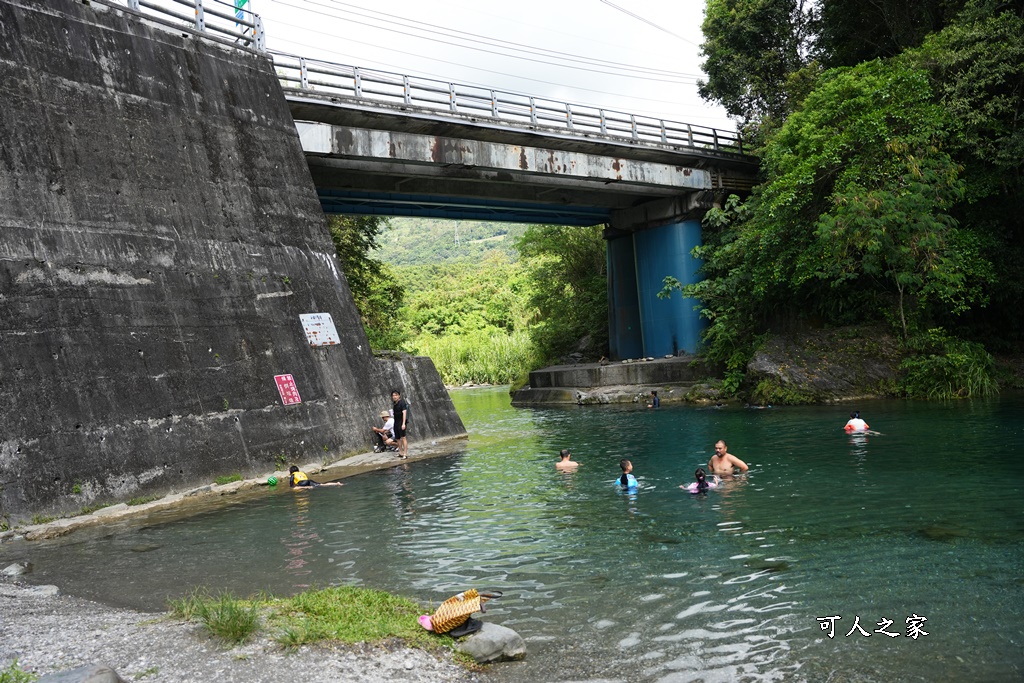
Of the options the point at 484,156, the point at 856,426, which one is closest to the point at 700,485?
the point at 856,426

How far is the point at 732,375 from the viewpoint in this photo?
30.7m

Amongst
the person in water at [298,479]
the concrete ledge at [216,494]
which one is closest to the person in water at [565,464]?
the concrete ledge at [216,494]

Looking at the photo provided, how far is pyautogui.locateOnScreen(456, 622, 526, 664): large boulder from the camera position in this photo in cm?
633

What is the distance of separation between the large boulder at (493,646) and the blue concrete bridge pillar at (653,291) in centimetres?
3071

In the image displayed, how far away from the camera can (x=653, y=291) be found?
123 feet

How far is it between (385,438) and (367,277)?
20.7 metres

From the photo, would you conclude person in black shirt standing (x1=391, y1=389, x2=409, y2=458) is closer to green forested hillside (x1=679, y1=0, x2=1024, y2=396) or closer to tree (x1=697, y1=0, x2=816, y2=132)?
green forested hillside (x1=679, y1=0, x2=1024, y2=396)

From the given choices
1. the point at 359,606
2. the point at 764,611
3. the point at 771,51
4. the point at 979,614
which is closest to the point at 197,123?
the point at 359,606

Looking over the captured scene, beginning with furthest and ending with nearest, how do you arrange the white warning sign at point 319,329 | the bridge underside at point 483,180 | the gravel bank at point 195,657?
the bridge underside at point 483,180
the white warning sign at point 319,329
the gravel bank at point 195,657

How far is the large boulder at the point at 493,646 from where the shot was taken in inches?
249

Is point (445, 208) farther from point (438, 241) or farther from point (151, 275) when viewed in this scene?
point (438, 241)

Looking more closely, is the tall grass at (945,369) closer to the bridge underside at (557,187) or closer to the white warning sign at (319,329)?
the bridge underside at (557,187)

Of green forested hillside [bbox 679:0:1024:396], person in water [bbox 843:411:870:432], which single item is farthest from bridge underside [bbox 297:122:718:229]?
person in water [bbox 843:411:870:432]

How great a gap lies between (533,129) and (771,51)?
18968 millimetres
